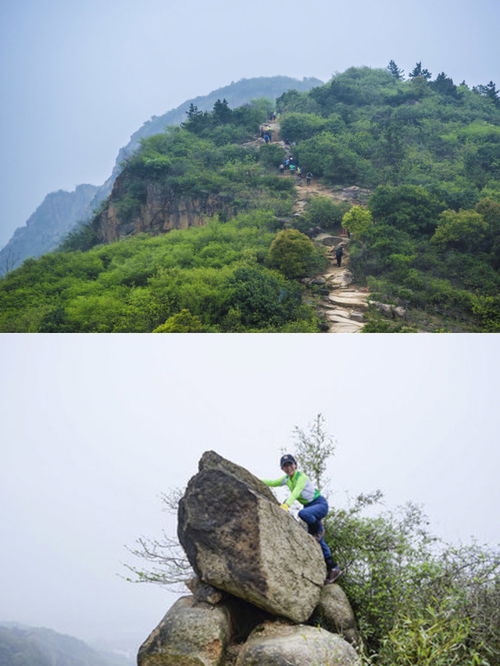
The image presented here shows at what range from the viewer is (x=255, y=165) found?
12.5m

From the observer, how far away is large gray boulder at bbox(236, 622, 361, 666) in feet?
9.30

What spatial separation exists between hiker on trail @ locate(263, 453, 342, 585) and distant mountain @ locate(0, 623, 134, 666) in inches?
358

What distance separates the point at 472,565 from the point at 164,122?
16.0 meters

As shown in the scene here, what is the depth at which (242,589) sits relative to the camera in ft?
10.7

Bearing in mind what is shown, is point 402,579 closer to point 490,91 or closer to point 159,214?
point 159,214

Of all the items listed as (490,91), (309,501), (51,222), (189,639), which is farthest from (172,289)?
(490,91)

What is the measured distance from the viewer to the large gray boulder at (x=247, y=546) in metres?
3.28

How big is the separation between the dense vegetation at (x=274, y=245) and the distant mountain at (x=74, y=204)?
1.11 meters

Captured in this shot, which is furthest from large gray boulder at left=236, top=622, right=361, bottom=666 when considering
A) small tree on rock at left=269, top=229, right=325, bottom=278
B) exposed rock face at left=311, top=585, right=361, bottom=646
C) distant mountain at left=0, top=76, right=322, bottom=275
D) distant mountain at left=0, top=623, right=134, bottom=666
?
distant mountain at left=0, top=76, right=322, bottom=275

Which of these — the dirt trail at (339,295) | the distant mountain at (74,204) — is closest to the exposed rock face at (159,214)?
the distant mountain at (74,204)

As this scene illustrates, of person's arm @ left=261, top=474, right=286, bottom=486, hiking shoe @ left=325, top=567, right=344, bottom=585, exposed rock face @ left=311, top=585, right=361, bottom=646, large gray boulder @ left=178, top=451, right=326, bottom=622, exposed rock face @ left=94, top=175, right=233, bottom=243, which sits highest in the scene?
exposed rock face @ left=94, top=175, right=233, bottom=243

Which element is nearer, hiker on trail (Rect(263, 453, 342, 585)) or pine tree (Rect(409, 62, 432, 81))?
hiker on trail (Rect(263, 453, 342, 585))

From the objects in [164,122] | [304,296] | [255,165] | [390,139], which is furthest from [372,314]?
[164,122]

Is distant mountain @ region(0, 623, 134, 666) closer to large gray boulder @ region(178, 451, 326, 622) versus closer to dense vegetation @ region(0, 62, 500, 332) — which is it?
dense vegetation @ region(0, 62, 500, 332)
